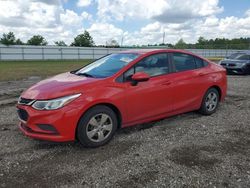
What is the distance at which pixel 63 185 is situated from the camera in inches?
130

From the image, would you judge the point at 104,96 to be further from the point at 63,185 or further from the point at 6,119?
the point at 6,119

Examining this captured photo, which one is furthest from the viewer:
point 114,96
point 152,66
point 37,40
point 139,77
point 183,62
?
point 37,40

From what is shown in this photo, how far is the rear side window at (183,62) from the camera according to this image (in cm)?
555

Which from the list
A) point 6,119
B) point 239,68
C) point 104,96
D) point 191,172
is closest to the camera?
point 191,172

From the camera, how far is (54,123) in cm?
402

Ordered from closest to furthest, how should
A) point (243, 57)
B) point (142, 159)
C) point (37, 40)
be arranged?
point (142, 159) → point (243, 57) → point (37, 40)

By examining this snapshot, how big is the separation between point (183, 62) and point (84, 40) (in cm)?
6264

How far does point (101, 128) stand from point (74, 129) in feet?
1.50

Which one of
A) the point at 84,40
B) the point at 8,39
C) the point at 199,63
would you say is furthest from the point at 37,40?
the point at 199,63

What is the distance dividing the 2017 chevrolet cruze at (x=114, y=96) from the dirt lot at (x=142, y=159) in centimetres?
28

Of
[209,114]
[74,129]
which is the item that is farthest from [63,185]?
[209,114]

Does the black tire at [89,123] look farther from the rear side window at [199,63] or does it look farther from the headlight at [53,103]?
the rear side window at [199,63]

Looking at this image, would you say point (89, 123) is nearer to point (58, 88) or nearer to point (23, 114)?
point (58, 88)

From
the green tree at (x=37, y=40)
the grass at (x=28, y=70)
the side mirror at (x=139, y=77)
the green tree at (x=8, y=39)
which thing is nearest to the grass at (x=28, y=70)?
the grass at (x=28, y=70)
